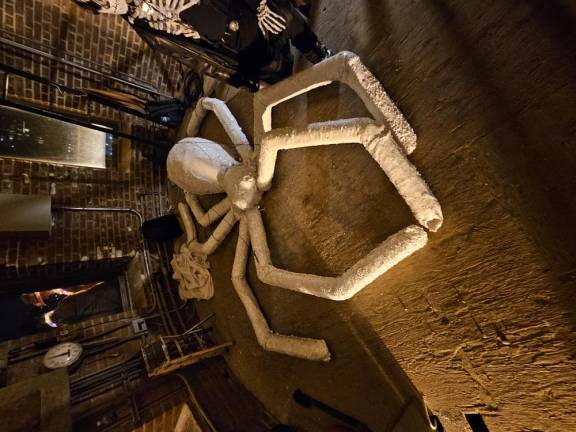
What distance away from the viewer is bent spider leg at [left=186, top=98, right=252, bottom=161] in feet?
12.0

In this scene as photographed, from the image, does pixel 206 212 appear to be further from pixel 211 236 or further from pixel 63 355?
pixel 63 355

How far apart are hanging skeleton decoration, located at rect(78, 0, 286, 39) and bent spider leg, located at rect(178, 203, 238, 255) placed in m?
2.11

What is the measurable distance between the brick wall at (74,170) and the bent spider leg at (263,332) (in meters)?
2.54

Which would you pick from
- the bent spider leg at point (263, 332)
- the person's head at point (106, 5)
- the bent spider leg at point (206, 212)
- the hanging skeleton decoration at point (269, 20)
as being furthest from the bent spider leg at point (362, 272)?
the person's head at point (106, 5)

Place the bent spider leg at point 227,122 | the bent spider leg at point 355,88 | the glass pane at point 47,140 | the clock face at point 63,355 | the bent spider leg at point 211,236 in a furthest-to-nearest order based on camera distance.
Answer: the glass pane at point 47,140, the bent spider leg at point 211,236, the bent spider leg at point 227,122, the clock face at point 63,355, the bent spider leg at point 355,88

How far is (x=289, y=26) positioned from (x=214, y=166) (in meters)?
1.81

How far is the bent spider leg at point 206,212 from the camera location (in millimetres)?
3922

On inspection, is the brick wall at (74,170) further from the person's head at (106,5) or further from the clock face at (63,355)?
the person's head at (106,5)

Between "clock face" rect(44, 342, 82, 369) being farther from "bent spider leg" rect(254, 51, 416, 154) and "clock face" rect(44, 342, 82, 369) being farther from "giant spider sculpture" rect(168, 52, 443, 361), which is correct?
"bent spider leg" rect(254, 51, 416, 154)

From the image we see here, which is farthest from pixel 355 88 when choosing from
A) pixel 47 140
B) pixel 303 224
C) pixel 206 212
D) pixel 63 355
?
pixel 47 140

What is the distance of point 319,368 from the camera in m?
2.88

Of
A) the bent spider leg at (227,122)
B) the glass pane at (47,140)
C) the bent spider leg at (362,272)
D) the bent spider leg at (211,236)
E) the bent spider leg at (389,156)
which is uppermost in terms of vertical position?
the glass pane at (47,140)

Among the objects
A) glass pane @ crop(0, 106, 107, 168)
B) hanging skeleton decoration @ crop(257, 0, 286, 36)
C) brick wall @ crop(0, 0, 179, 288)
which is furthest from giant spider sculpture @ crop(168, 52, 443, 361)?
glass pane @ crop(0, 106, 107, 168)

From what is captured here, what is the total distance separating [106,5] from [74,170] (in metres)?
3.81
